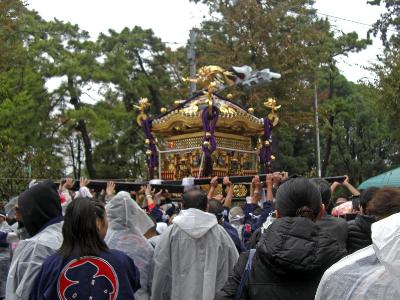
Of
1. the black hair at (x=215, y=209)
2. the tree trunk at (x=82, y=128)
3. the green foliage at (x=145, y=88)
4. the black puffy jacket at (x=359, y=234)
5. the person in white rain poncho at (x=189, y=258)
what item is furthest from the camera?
the tree trunk at (x=82, y=128)

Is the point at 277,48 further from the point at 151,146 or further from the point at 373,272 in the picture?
the point at 373,272

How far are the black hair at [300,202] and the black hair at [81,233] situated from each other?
3.76 ft

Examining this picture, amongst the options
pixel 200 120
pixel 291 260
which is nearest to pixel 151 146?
pixel 200 120

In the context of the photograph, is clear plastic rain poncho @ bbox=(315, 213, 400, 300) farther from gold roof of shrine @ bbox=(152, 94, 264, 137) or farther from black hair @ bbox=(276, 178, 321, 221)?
gold roof of shrine @ bbox=(152, 94, 264, 137)

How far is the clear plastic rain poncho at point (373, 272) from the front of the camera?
2.04 meters

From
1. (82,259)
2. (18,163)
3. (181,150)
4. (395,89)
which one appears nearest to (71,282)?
(82,259)

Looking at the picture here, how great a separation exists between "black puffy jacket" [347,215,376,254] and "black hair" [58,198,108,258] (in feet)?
5.33

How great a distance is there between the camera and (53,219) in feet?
15.0

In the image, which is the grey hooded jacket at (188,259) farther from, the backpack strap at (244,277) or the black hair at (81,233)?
the backpack strap at (244,277)

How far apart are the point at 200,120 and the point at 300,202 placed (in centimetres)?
1061

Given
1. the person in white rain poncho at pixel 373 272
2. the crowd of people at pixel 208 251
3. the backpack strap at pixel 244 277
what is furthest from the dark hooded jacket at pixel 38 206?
the person in white rain poncho at pixel 373 272

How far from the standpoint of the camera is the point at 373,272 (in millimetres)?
2195

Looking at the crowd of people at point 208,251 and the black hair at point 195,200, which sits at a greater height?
the black hair at point 195,200

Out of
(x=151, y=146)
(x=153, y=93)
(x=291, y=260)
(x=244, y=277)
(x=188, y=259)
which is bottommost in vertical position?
(x=188, y=259)
